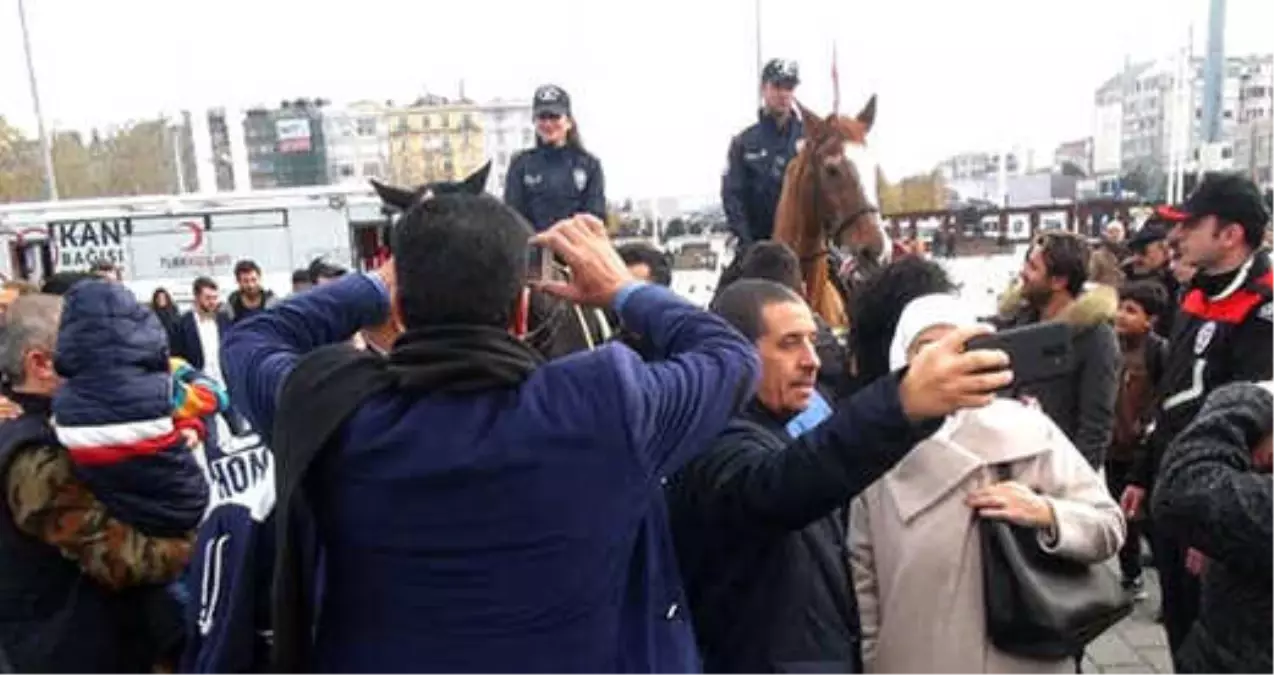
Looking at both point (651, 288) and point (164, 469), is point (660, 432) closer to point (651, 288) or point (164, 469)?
point (651, 288)

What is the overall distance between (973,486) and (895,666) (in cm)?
47

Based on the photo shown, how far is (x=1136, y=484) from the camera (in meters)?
5.16

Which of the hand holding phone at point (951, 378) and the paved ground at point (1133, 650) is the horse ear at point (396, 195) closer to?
the hand holding phone at point (951, 378)

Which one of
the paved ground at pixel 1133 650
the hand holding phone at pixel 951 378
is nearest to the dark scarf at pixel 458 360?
the hand holding phone at pixel 951 378

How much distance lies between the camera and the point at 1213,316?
4.00 m

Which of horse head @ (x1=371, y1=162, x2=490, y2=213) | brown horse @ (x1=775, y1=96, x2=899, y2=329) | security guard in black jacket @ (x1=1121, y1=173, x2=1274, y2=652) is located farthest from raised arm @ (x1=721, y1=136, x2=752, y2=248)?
horse head @ (x1=371, y1=162, x2=490, y2=213)

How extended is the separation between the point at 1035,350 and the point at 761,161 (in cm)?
542

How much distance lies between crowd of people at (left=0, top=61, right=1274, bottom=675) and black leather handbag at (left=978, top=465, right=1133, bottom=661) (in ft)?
0.04

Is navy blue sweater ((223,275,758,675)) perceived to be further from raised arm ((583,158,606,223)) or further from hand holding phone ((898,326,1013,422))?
raised arm ((583,158,606,223))

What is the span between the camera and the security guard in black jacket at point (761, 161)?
703cm

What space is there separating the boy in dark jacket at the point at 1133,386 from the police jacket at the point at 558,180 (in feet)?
10.2

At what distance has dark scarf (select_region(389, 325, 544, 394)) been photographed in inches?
Result: 67.2

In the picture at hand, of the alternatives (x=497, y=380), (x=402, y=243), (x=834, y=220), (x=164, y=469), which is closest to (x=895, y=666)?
(x=497, y=380)

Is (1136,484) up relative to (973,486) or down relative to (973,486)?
down
